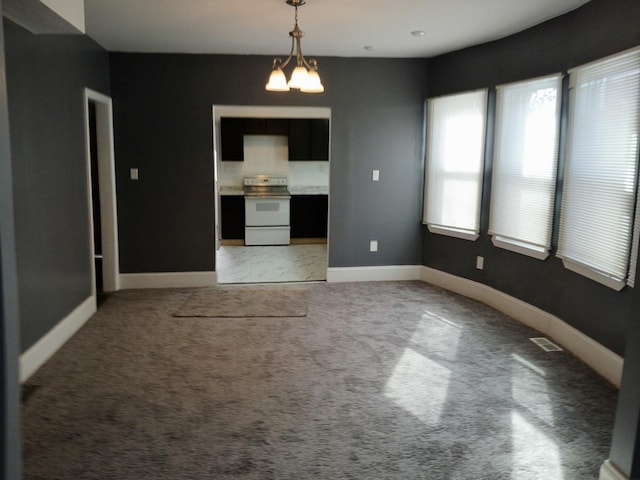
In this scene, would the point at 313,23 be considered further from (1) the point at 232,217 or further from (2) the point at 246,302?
(1) the point at 232,217

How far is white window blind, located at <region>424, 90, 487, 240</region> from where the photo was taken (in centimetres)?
499

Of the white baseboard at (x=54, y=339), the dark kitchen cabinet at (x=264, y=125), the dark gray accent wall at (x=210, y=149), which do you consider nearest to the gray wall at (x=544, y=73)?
the dark gray accent wall at (x=210, y=149)

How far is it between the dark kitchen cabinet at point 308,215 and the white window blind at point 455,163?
9.04ft

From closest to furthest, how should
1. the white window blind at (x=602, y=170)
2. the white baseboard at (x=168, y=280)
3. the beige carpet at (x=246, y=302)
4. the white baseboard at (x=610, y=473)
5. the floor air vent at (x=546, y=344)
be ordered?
the white baseboard at (x=610, y=473)
the white window blind at (x=602, y=170)
the floor air vent at (x=546, y=344)
the beige carpet at (x=246, y=302)
the white baseboard at (x=168, y=280)

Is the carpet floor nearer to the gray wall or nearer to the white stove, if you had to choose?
the gray wall

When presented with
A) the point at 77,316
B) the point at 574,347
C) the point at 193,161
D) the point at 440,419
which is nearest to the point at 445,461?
the point at 440,419

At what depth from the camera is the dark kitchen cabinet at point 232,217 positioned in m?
7.98

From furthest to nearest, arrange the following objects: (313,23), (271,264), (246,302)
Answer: (271,264) < (246,302) < (313,23)

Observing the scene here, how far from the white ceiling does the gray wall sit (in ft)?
0.46

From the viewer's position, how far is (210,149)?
5492 millimetres

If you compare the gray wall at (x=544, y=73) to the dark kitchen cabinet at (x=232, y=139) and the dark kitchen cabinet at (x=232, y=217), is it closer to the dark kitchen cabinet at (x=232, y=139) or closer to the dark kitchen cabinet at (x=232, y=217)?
the dark kitchen cabinet at (x=232, y=217)

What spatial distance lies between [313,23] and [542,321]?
3.11 m

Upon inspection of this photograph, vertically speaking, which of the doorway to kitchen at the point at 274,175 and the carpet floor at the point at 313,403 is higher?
the doorway to kitchen at the point at 274,175

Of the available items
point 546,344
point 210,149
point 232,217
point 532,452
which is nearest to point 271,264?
point 232,217
